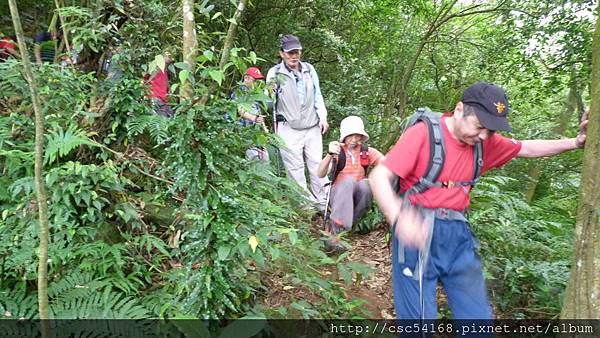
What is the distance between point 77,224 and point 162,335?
1.32 meters

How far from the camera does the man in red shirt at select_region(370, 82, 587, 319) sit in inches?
101

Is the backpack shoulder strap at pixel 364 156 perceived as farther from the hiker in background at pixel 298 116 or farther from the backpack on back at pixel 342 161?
the hiker in background at pixel 298 116

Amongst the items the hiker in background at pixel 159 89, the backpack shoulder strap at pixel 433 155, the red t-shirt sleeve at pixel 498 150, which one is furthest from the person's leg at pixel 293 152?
the backpack shoulder strap at pixel 433 155

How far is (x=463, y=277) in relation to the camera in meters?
2.76

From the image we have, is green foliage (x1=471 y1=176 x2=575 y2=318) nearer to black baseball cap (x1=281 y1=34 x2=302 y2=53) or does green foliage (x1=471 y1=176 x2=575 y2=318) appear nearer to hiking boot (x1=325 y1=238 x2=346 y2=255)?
hiking boot (x1=325 y1=238 x2=346 y2=255)

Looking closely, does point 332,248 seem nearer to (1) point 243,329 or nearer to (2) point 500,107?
(1) point 243,329

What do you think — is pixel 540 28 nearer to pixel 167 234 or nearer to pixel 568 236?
pixel 568 236

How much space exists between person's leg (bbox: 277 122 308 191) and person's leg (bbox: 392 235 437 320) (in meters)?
3.06

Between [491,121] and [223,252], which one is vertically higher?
[491,121]

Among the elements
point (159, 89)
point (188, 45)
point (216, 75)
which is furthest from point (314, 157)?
point (216, 75)

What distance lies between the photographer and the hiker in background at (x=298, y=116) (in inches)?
222

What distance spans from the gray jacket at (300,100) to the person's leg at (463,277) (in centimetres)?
327

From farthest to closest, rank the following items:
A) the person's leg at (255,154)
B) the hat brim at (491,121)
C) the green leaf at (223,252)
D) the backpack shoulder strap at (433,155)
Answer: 1. the person's leg at (255,154)
2. the green leaf at (223,252)
3. the backpack shoulder strap at (433,155)
4. the hat brim at (491,121)

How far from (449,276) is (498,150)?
3.02 ft
